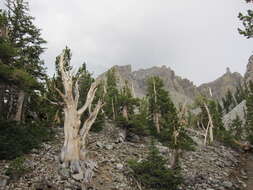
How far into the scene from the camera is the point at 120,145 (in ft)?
58.4

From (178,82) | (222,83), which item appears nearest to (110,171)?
(178,82)

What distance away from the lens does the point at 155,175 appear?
1116cm

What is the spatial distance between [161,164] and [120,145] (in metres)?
6.99

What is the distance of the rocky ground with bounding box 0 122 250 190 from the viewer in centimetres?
929

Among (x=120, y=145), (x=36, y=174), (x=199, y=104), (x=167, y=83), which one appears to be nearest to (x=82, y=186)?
(x=36, y=174)

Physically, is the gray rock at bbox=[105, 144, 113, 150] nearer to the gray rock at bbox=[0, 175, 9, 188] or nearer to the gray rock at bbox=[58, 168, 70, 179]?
the gray rock at bbox=[58, 168, 70, 179]

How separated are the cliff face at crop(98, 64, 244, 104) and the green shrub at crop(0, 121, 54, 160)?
333 ft

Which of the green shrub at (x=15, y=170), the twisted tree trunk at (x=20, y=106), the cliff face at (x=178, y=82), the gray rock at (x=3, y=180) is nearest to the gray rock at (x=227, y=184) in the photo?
the green shrub at (x=15, y=170)

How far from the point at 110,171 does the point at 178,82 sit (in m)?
127

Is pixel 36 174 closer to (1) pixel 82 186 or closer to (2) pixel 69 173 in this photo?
(2) pixel 69 173

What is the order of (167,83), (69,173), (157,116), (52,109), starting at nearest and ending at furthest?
(69,173)
(52,109)
(157,116)
(167,83)

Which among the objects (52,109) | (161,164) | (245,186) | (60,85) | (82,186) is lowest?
(245,186)

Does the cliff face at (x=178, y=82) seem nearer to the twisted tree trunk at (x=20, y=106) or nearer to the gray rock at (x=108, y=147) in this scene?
the gray rock at (x=108, y=147)

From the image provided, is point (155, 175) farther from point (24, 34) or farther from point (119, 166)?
point (24, 34)
